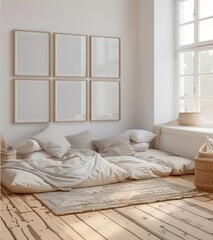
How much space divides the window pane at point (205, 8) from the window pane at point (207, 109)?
1.27 meters

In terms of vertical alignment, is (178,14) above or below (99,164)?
above

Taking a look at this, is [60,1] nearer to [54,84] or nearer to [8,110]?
[54,84]

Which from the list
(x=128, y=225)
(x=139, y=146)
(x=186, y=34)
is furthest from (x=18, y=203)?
(x=186, y=34)

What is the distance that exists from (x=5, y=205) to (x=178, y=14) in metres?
4.20

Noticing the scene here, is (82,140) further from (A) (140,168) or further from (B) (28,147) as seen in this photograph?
(A) (140,168)

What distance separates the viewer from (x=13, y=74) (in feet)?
19.0

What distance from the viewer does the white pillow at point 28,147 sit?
533 cm

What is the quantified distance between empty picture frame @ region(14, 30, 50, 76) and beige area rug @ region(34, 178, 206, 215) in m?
2.29

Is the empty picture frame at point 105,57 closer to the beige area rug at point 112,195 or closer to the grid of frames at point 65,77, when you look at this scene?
the grid of frames at point 65,77

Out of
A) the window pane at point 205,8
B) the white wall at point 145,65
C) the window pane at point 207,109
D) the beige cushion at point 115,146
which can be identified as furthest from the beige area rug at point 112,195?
the window pane at point 205,8

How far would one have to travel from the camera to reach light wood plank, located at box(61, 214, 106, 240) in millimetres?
2961

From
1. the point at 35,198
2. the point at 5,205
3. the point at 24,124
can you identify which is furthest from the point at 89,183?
the point at 24,124

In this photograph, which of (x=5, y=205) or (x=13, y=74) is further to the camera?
(x=13, y=74)

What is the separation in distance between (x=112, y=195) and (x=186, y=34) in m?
3.31
